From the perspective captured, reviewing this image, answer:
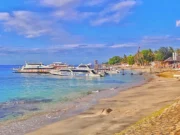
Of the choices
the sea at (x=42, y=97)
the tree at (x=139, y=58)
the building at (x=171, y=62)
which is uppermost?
the tree at (x=139, y=58)

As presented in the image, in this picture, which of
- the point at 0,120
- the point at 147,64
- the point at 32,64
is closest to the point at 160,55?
the point at 147,64

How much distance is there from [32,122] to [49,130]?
3.03m

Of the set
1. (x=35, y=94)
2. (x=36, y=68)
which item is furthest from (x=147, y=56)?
(x=35, y=94)

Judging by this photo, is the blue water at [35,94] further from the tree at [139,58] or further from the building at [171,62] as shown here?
the tree at [139,58]

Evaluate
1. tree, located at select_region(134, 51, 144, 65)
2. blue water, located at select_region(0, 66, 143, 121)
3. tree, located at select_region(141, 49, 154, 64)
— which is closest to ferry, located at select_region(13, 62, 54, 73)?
tree, located at select_region(134, 51, 144, 65)

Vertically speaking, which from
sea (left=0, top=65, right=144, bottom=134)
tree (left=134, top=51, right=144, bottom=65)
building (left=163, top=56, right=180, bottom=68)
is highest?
tree (left=134, top=51, right=144, bottom=65)

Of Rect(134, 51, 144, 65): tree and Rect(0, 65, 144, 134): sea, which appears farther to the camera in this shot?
Rect(134, 51, 144, 65): tree

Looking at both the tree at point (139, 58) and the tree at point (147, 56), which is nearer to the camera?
the tree at point (139, 58)

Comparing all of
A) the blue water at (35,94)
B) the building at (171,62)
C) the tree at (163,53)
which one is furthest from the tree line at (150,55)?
the blue water at (35,94)

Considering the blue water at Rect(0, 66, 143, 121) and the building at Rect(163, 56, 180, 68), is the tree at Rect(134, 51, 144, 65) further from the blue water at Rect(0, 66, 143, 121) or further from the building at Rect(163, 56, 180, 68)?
the blue water at Rect(0, 66, 143, 121)

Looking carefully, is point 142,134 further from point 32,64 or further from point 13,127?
point 32,64

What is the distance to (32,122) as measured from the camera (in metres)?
15.9

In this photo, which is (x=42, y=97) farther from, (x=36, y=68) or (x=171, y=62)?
(x=171, y=62)

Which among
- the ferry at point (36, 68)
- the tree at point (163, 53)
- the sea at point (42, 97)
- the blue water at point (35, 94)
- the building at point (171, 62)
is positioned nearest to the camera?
the sea at point (42, 97)
